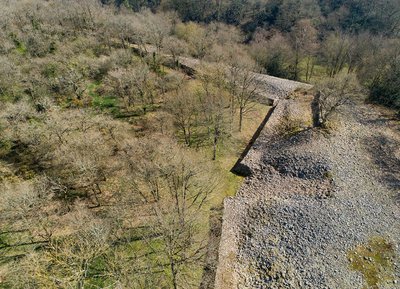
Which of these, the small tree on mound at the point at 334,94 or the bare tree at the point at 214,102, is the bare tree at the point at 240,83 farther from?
the small tree on mound at the point at 334,94

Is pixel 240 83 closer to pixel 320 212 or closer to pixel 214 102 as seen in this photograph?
pixel 214 102

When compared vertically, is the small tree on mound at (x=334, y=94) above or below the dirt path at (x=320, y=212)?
above

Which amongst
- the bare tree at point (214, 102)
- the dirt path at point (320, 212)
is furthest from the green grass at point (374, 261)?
the bare tree at point (214, 102)

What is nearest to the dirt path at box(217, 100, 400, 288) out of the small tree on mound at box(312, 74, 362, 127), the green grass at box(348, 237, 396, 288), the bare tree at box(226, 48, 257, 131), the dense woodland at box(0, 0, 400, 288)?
the green grass at box(348, 237, 396, 288)

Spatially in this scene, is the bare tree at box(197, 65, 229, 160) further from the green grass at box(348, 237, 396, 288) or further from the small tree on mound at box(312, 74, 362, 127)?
the green grass at box(348, 237, 396, 288)

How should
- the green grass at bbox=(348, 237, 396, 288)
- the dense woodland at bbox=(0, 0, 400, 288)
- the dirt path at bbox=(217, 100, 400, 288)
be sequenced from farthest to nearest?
the dirt path at bbox=(217, 100, 400, 288) → the dense woodland at bbox=(0, 0, 400, 288) → the green grass at bbox=(348, 237, 396, 288)

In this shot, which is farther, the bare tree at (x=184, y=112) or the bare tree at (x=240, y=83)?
the bare tree at (x=240, y=83)
